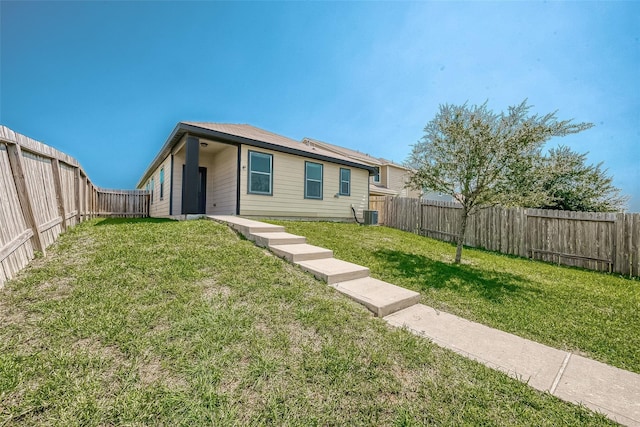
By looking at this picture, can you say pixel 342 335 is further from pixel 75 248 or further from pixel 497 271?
pixel 497 271

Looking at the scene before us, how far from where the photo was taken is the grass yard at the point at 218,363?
154cm

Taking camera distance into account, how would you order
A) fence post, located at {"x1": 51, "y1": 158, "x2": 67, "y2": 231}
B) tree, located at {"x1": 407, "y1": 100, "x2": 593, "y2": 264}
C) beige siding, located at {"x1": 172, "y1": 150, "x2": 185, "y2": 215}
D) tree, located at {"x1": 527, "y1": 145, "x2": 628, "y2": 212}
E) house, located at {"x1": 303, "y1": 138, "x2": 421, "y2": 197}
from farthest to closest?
house, located at {"x1": 303, "y1": 138, "x2": 421, "y2": 197} → tree, located at {"x1": 527, "y1": 145, "x2": 628, "y2": 212} → beige siding, located at {"x1": 172, "y1": 150, "x2": 185, "y2": 215} → tree, located at {"x1": 407, "y1": 100, "x2": 593, "y2": 264} → fence post, located at {"x1": 51, "y1": 158, "x2": 67, "y2": 231}

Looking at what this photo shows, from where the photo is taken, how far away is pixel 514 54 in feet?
24.0

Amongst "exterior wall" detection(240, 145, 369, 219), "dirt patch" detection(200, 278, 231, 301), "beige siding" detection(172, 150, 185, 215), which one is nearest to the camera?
"dirt patch" detection(200, 278, 231, 301)

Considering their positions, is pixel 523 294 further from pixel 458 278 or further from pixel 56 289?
pixel 56 289

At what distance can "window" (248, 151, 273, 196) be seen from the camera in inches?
337

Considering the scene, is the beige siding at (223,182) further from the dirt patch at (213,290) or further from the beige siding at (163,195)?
the dirt patch at (213,290)

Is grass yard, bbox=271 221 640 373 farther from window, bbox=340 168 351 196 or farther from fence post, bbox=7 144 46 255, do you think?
fence post, bbox=7 144 46 255

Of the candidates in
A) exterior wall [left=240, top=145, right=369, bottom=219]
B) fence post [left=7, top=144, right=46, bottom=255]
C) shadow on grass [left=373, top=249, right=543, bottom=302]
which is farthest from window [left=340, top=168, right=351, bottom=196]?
fence post [left=7, top=144, right=46, bottom=255]

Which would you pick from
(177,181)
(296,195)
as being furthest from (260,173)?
(177,181)

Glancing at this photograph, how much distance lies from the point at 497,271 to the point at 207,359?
6.23 m

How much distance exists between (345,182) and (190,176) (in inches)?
248

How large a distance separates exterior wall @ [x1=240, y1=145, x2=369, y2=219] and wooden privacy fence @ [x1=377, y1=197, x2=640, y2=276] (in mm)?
2962

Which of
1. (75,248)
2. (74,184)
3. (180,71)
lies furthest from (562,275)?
(180,71)
